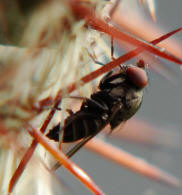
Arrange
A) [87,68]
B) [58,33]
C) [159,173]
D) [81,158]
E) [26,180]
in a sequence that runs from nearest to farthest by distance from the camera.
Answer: [58,33] → [87,68] → [26,180] → [159,173] → [81,158]

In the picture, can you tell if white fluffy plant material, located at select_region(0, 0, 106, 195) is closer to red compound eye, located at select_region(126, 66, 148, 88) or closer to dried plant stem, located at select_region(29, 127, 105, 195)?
dried plant stem, located at select_region(29, 127, 105, 195)

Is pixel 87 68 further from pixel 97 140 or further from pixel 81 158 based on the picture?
pixel 81 158

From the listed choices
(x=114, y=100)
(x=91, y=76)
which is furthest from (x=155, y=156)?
(x=91, y=76)

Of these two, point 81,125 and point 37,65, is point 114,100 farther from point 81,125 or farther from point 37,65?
point 37,65

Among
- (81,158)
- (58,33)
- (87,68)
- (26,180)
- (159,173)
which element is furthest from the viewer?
(81,158)

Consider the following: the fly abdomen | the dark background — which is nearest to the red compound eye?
the fly abdomen

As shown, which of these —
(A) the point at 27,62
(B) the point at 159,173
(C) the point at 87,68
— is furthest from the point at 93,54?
(B) the point at 159,173
